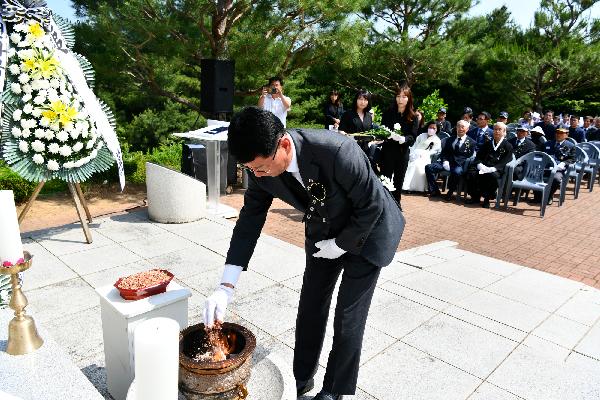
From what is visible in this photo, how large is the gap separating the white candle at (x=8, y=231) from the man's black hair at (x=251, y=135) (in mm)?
1008

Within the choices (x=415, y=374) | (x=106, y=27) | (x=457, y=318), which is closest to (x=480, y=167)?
(x=457, y=318)

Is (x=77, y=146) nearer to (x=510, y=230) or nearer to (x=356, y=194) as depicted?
(x=356, y=194)

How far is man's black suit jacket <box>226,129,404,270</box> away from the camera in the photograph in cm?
201

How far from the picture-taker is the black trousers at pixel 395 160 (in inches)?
290

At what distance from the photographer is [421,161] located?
368 inches

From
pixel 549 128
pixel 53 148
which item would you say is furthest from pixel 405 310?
pixel 549 128

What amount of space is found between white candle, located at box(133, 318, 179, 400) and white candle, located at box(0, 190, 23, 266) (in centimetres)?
120

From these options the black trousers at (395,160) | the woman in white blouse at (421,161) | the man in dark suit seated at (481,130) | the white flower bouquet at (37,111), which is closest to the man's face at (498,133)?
the man in dark suit seated at (481,130)

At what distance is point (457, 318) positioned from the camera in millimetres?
3740

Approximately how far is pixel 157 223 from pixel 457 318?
12.7 feet

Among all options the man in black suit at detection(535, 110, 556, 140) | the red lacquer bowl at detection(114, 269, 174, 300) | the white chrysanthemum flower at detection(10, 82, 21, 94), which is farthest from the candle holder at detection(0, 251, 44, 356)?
the man in black suit at detection(535, 110, 556, 140)

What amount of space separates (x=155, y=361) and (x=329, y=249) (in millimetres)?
1257

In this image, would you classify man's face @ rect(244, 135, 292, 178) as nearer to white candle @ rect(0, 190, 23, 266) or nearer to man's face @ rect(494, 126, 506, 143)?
white candle @ rect(0, 190, 23, 266)

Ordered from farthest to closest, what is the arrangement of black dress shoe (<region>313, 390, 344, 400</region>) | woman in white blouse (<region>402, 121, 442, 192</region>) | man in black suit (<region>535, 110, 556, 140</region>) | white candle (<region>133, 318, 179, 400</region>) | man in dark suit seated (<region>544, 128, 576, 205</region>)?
man in black suit (<region>535, 110, 556, 140</region>), woman in white blouse (<region>402, 121, 442, 192</region>), man in dark suit seated (<region>544, 128, 576, 205</region>), black dress shoe (<region>313, 390, 344, 400</region>), white candle (<region>133, 318, 179, 400</region>)
